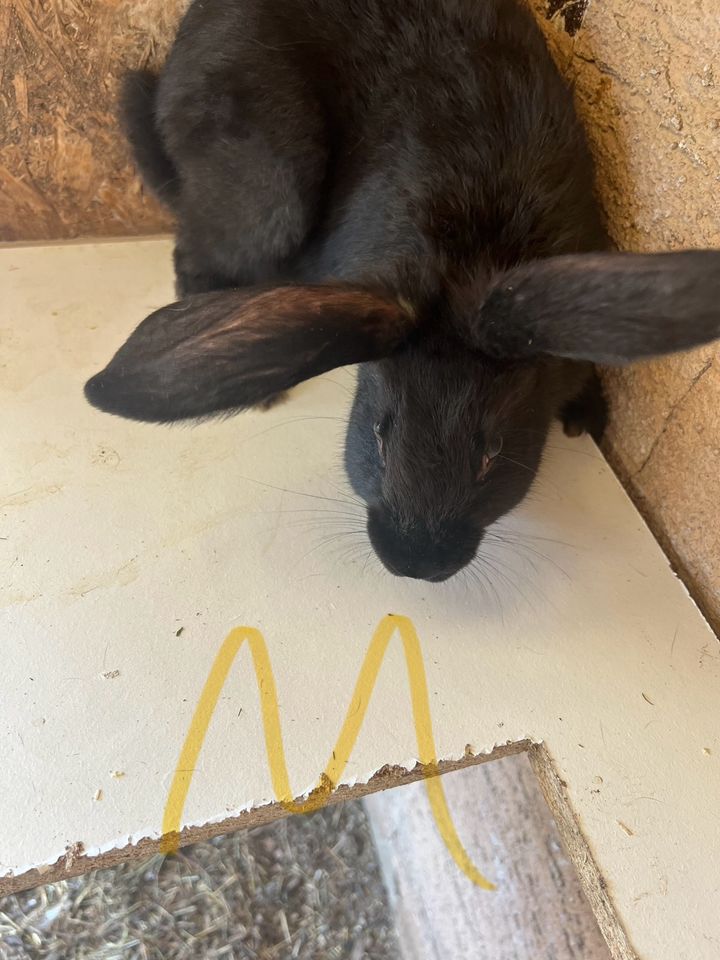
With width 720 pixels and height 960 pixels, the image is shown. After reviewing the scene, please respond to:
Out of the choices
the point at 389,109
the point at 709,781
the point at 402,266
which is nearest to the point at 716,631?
the point at 709,781

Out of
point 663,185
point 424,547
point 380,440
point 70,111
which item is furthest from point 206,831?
point 70,111

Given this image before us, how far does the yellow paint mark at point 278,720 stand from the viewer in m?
1.21

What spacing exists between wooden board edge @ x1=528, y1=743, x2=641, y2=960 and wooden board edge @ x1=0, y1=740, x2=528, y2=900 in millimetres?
25

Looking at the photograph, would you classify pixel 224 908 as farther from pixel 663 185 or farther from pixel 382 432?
pixel 663 185

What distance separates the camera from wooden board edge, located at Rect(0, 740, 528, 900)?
1.12 meters

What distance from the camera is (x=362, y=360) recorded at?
4.09 ft

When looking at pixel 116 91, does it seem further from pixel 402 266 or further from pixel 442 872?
pixel 442 872

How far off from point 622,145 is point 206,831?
4.76ft

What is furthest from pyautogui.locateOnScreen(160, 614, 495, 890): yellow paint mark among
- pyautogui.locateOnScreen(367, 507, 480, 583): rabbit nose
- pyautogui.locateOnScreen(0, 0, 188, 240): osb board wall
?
pyautogui.locateOnScreen(0, 0, 188, 240): osb board wall

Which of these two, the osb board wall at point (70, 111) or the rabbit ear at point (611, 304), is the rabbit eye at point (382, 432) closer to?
the rabbit ear at point (611, 304)

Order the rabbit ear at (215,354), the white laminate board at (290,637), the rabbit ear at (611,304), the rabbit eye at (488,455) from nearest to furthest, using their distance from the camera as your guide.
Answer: the rabbit ear at (611,304), the rabbit ear at (215,354), the white laminate board at (290,637), the rabbit eye at (488,455)

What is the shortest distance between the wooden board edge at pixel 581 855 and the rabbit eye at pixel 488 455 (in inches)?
18.4

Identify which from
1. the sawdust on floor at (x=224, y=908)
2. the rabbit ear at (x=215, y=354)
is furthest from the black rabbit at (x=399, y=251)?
the sawdust on floor at (x=224, y=908)

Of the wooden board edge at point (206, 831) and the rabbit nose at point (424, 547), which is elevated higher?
the rabbit nose at point (424, 547)
